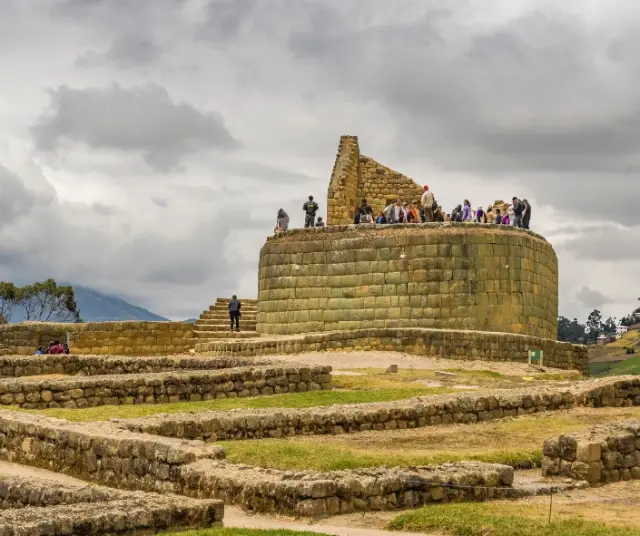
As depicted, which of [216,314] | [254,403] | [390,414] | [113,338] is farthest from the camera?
[216,314]

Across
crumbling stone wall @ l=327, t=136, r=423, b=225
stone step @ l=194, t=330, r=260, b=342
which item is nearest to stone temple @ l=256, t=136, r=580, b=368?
stone step @ l=194, t=330, r=260, b=342

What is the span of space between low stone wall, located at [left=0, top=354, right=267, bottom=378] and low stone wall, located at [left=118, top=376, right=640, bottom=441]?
8005 millimetres

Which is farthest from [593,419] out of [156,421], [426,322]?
[426,322]

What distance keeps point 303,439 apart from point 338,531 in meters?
6.10

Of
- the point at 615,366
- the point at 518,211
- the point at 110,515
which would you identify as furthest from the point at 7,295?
the point at 110,515

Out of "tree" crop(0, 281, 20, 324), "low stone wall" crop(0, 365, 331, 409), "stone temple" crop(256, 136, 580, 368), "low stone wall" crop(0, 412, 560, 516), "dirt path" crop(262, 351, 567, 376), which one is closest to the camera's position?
"low stone wall" crop(0, 412, 560, 516)

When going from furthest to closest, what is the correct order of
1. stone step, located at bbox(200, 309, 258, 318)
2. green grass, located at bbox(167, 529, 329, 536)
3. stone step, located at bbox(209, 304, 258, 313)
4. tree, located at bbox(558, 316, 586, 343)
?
tree, located at bbox(558, 316, 586, 343)
stone step, located at bbox(200, 309, 258, 318)
stone step, located at bbox(209, 304, 258, 313)
green grass, located at bbox(167, 529, 329, 536)

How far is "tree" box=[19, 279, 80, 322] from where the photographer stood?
9844cm

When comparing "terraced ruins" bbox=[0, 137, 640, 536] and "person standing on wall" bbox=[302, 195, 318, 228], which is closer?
"terraced ruins" bbox=[0, 137, 640, 536]

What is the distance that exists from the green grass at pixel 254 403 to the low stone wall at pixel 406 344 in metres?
11.1

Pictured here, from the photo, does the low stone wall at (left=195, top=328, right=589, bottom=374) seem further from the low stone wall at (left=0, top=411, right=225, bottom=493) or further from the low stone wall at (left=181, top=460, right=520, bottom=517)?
A: the low stone wall at (left=181, top=460, right=520, bottom=517)

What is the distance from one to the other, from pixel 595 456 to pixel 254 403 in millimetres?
8442

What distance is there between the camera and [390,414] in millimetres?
20203

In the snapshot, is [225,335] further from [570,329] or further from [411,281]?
[570,329]
